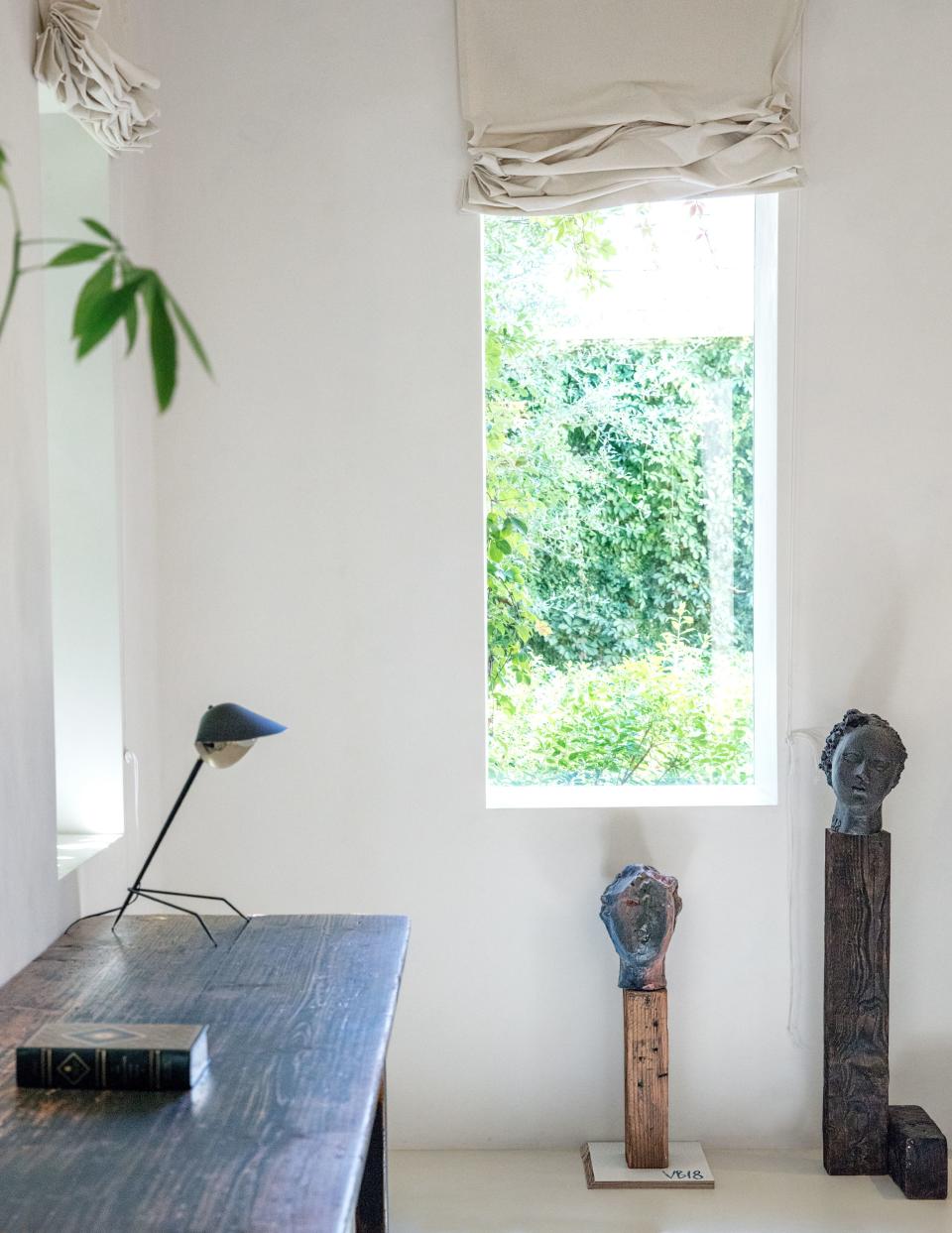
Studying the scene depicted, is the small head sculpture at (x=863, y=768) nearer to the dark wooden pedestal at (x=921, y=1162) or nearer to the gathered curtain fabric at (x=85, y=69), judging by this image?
the dark wooden pedestal at (x=921, y=1162)

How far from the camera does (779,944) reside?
313 cm

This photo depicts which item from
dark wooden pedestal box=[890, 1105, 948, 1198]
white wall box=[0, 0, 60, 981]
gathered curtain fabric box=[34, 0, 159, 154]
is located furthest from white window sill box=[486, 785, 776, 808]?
gathered curtain fabric box=[34, 0, 159, 154]

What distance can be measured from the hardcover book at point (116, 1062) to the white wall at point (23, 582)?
48 centimetres

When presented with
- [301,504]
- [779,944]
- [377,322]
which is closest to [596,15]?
[377,322]

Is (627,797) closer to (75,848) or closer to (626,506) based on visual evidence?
(626,506)

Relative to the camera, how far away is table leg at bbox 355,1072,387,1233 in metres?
2.12

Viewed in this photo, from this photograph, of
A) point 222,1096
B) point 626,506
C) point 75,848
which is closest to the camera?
point 222,1096

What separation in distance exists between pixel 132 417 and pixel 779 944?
2143 millimetres

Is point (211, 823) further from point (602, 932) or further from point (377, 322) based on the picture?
point (377, 322)

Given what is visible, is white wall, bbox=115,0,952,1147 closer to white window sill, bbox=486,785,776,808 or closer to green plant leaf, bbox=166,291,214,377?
white window sill, bbox=486,785,776,808

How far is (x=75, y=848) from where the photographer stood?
2.54m

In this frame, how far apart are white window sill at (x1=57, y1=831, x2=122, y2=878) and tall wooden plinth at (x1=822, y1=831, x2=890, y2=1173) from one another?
1.75 m

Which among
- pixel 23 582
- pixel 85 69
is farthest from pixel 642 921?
pixel 85 69

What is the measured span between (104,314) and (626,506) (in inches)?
105
